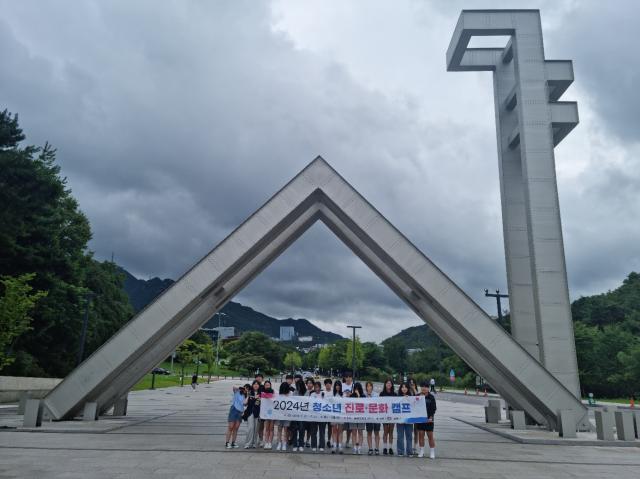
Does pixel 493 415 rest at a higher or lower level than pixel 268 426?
lower

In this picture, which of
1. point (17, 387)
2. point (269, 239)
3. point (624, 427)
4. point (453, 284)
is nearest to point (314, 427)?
point (453, 284)

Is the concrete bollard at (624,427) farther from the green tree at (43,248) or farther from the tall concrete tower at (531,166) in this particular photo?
the green tree at (43,248)

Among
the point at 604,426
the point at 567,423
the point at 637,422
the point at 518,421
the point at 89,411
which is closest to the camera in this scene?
the point at 567,423

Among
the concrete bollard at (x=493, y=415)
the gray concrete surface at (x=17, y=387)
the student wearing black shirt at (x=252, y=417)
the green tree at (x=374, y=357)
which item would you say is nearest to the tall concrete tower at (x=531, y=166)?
the concrete bollard at (x=493, y=415)

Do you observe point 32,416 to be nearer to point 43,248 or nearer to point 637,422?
point 637,422

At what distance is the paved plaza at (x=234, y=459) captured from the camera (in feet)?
29.3

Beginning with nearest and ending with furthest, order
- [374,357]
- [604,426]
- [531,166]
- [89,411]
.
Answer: [604,426], [89,411], [531,166], [374,357]

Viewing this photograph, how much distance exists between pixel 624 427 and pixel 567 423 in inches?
71.4

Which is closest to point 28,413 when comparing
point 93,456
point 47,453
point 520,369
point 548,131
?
point 47,453

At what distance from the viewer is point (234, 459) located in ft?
33.4

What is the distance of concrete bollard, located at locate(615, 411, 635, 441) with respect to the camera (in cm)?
1418

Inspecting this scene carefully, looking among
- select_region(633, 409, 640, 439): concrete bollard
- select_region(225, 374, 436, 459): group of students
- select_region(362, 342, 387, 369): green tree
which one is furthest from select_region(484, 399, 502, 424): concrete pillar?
select_region(362, 342, 387, 369): green tree

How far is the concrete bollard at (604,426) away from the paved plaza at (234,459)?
77cm

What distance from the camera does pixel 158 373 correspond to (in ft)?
277
